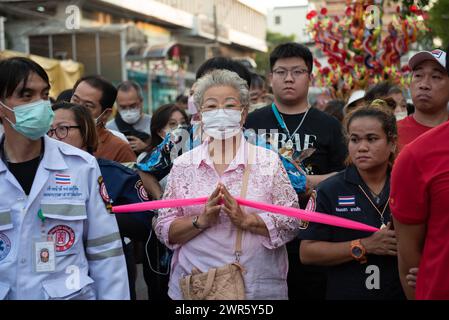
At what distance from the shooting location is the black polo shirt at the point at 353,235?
12.1ft

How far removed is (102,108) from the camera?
17.5 ft

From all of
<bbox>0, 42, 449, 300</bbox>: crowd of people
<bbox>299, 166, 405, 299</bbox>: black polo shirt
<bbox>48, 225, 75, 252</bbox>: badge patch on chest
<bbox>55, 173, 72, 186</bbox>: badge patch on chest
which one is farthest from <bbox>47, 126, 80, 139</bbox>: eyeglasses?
<bbox>299, 166, 405, 299</bbox>: black polo shirt

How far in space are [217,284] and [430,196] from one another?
4.64 feet

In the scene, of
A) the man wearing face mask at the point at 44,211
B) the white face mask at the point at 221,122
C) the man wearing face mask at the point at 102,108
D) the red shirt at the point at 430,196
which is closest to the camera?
the red shirt at the point at 430,196

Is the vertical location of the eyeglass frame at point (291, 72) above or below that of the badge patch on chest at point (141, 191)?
above

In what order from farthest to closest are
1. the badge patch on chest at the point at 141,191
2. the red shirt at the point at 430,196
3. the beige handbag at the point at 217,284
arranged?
the badge patch on chest at the point at 141,191 < the beige handbag at the point at 217,284 < the red shirt at the point at 430,196

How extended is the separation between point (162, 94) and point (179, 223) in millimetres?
32306

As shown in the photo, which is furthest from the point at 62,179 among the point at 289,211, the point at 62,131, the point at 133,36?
the point at 133,36

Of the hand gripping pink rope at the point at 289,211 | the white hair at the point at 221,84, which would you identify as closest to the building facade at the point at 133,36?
the white hair at the point at 221,84

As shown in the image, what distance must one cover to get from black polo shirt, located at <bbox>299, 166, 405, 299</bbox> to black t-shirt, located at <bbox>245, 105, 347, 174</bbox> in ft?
2.94

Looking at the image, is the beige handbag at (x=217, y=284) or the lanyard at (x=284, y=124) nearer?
the beige handbag at (x=217, y=284)

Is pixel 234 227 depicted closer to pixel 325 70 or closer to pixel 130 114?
pixel 130 114

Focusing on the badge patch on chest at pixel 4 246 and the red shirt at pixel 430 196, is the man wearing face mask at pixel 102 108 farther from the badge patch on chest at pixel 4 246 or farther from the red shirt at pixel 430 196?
the red shirt at pixel 430 196
